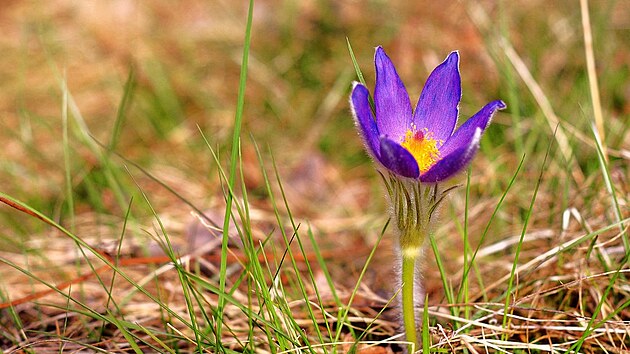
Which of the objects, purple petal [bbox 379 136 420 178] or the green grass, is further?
the green grass

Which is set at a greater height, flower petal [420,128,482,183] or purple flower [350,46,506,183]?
purple flower [350,46,506,183]

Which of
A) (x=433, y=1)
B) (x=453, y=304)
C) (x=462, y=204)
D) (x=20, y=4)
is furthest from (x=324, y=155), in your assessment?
(x=20, y=4)

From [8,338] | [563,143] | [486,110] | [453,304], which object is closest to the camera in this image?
[486,110]

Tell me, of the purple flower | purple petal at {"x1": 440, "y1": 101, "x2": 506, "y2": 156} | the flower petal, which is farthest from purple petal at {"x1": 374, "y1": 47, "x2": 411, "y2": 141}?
the flower petal

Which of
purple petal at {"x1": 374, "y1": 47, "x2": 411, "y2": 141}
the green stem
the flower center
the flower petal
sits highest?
purple petal at {"x1": 374, "y1": 47, "x2": 411, "y2": 141}

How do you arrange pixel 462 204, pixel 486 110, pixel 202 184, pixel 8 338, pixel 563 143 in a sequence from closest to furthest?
pixel 486 110 < pixel 8 338 < pixel 563 143 < pixel 462 204 < pixel 202 184

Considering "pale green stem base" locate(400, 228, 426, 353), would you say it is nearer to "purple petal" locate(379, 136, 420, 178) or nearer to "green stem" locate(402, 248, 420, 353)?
"green stem" locate(402, 248, 420, 353)

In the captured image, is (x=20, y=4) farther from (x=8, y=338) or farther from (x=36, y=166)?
(x=8, y=338)
